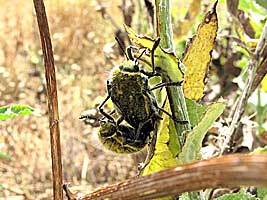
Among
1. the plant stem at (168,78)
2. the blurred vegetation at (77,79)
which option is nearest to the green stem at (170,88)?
the plant stem at (168,78)

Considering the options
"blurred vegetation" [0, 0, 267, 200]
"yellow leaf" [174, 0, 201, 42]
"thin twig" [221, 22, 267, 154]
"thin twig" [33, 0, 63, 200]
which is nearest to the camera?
"thin twig" [33, 0, 63, 200]

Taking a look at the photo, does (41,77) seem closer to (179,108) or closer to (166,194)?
(179,108)

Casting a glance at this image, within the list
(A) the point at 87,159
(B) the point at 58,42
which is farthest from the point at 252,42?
(B) the point at 58,42

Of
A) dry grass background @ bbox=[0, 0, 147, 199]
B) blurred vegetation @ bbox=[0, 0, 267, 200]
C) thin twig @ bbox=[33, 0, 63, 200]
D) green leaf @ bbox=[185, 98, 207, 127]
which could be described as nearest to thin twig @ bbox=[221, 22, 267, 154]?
blurred vegetation @ bbox=[0, 0, 267, 200]

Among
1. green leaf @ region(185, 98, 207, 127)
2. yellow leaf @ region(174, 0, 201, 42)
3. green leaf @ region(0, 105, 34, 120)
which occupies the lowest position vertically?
green leaf @ region(185, 98, 207, 127)

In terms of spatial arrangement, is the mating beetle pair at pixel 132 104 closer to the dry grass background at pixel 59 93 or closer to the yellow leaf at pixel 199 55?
the yellow leaf at pixel 199 55

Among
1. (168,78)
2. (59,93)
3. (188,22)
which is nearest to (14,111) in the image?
(168,78)

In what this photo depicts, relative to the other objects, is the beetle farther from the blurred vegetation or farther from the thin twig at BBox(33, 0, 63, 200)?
the blurred vegetation
